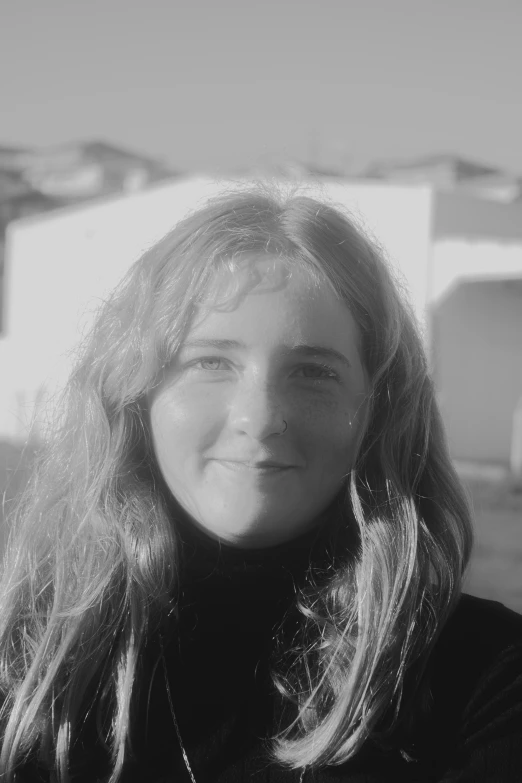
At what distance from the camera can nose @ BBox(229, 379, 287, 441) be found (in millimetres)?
1452

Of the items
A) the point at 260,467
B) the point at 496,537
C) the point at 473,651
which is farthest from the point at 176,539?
the point at 496,537

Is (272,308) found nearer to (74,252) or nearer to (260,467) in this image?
(260,467)

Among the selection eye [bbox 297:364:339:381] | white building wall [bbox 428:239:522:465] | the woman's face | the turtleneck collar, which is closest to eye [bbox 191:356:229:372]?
the woman's face

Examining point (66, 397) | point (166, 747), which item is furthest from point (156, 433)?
point (166, 747)

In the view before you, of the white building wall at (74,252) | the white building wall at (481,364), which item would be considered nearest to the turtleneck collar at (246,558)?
the white building wall at (74,252)

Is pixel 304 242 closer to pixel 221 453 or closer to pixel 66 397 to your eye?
pixel 221 453

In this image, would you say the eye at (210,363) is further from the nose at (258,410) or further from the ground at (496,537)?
the ground at (496,537)

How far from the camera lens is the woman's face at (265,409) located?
1464mm

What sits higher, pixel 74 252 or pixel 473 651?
pixel 74 252

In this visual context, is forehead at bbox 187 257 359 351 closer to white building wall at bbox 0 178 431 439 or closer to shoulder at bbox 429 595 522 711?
shoulder at bbox 429 595 522 711

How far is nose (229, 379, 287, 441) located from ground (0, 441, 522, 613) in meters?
3.67

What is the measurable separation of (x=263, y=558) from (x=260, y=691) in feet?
0.67

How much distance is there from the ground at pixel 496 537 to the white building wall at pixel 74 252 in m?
2.52

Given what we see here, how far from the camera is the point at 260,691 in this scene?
4.99 feet
